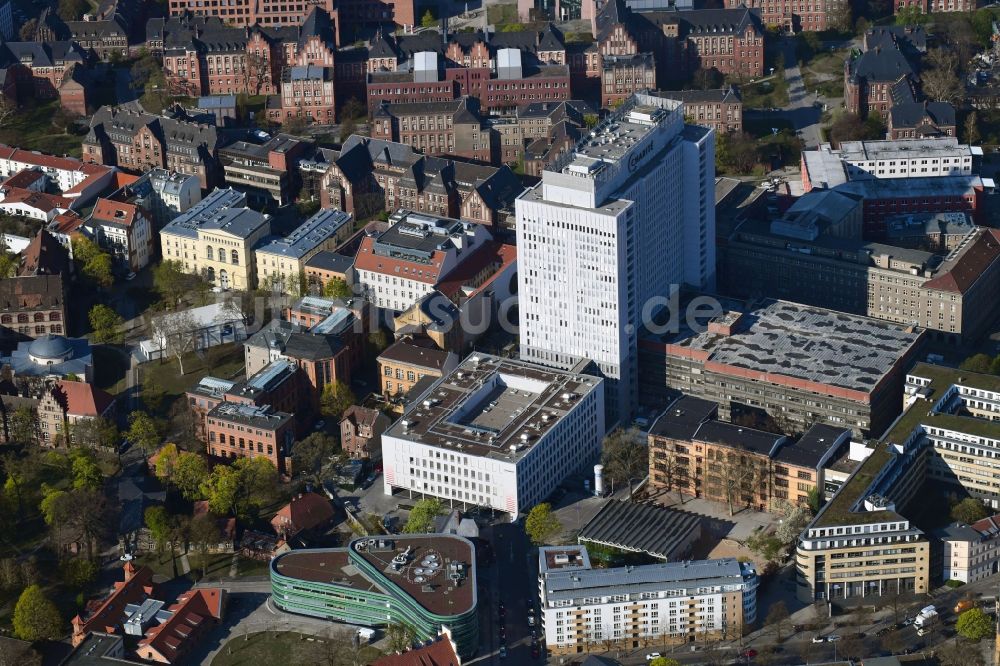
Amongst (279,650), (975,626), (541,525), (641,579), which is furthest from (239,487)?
(975,626)

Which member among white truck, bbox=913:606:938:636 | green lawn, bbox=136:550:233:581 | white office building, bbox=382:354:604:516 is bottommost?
white truck, bbox=913:606:938:636

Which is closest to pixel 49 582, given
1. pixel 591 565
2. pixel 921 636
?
pixel 591 565

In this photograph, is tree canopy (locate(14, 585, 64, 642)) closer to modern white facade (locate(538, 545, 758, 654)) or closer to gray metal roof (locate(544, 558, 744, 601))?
modern white facade (locate(538, 545, 758, 654))

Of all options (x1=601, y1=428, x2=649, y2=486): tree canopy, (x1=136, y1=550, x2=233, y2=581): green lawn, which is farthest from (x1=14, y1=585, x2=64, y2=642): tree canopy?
(x1=601, y1=428, x2=649, y2=486): tree canopy

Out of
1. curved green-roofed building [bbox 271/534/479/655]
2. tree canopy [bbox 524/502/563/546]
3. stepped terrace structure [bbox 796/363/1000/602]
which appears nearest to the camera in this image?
curved green-roofed building [bbox 271/534/479/655]

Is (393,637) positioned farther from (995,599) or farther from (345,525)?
(995,599)

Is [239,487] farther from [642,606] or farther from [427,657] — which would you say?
[642,606]
